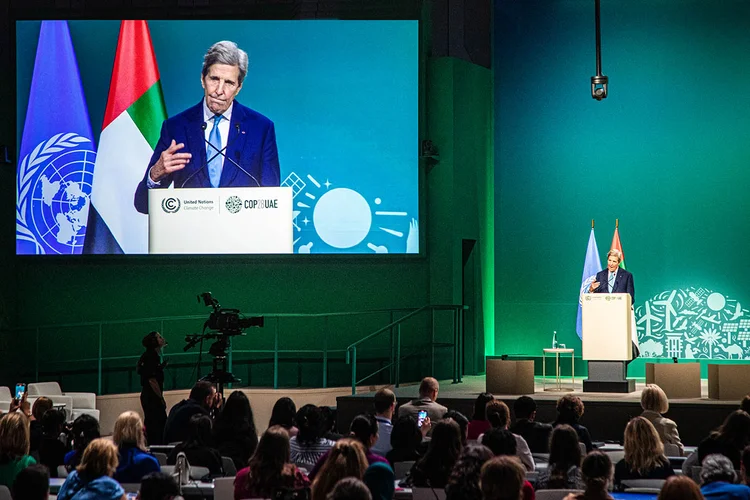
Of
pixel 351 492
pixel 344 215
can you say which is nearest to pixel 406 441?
pixel 351 492

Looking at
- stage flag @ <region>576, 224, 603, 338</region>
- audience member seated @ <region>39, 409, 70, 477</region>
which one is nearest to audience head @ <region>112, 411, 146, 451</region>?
audience member seated @ <region>39, 409, 70, 477</region>

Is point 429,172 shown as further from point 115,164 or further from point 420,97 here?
point 115,164

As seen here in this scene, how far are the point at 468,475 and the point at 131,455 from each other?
6.88 ft

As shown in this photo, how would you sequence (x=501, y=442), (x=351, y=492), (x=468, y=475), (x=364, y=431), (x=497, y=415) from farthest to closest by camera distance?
(x=497, y=415) < (x=364, y=431) < (x=501, y=442) < (x=468, y=475) < (x=351, y=492)

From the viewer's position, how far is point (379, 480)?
4.64 meters

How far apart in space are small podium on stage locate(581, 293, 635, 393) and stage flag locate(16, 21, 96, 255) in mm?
6081

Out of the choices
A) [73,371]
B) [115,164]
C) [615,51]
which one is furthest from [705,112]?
[73,371]

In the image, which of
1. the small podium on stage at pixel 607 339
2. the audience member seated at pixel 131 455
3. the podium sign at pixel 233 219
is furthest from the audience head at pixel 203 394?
the podium sign at pixel 233 219

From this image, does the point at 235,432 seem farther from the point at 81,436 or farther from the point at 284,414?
the point at 81,436

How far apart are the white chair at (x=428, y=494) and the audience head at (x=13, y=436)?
83.5 inches

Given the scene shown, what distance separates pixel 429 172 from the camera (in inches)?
506

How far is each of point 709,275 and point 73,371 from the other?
782cm

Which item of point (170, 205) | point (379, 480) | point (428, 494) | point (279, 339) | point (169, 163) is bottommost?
point (428, 494)

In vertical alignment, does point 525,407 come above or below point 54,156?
below
